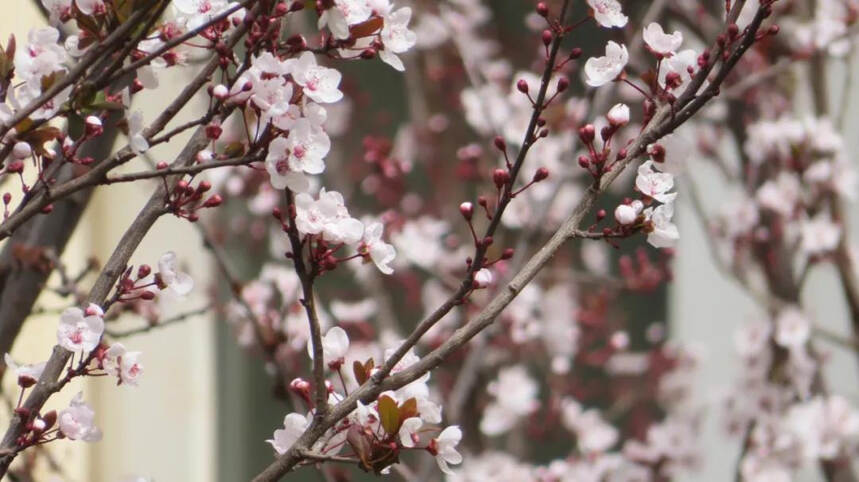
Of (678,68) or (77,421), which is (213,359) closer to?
(77,421)

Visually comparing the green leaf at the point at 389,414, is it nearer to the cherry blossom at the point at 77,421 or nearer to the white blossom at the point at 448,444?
the white blossom at the point at 448,444

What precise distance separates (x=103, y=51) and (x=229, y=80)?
11 cm

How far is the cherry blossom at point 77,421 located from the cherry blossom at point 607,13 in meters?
0.56

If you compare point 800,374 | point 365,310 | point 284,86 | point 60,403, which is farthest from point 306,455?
point 800,374

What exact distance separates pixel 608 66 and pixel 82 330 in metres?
0.53

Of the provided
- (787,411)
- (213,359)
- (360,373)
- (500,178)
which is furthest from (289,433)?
(213,359)

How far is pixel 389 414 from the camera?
3.16 ft

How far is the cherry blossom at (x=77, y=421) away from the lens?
967 millimetres

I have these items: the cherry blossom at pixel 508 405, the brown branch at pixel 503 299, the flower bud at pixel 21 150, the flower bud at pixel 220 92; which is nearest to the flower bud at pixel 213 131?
the flower bud at pixel 220 92

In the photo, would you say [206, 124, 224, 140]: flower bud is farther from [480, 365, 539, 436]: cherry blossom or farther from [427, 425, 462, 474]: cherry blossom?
[480, 365, 539, 436]: cherry blossom

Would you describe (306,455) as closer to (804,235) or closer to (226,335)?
(804,235)

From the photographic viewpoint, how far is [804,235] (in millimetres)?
2598

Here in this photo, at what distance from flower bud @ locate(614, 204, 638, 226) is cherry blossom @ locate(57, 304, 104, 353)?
0.46 m

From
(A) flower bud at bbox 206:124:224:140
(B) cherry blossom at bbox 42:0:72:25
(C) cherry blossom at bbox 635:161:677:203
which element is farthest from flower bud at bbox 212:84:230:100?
(C) cherry blossom at bbox 635:161:677:203
